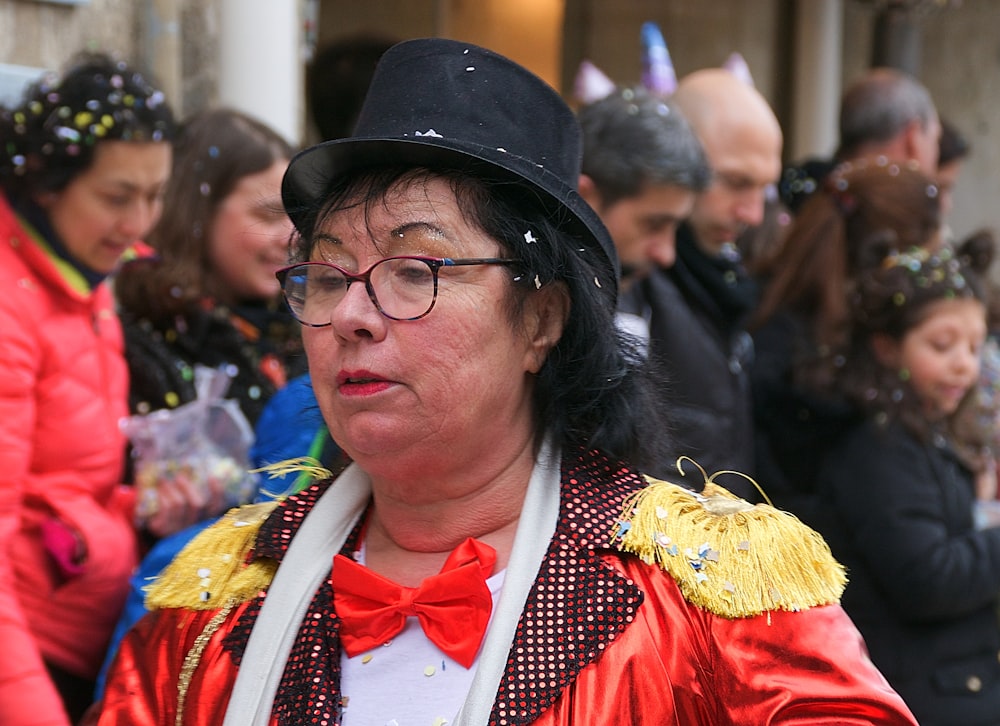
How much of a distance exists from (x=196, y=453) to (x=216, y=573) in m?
1.03

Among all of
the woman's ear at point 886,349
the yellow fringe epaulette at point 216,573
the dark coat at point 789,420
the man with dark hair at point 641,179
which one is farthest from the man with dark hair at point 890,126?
the yellow fringe epaulette at point 216,573

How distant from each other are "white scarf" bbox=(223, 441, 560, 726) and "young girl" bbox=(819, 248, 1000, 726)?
4.74 feet

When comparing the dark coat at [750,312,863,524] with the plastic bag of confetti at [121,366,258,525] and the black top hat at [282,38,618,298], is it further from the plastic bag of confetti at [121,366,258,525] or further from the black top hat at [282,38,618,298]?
the black top hat at [282,38,618,298]

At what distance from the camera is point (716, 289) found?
12.4ft

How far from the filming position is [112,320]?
3.10 metres

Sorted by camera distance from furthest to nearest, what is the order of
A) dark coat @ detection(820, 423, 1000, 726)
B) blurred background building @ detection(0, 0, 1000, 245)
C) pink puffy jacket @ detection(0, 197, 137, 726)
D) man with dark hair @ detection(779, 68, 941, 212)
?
man with dark hair @ detection(779, 68, 941, 212)
blurred background building @ detection(0, 0, 1000, 245)
dark coat @ detection(820, 423, 1000, 726)
pink puffy jacket @ detection(0, 197, 137, 726)

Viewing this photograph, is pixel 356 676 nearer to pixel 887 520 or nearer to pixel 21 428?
pixel 21 428

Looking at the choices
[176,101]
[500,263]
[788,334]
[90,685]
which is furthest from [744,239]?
[500,263]

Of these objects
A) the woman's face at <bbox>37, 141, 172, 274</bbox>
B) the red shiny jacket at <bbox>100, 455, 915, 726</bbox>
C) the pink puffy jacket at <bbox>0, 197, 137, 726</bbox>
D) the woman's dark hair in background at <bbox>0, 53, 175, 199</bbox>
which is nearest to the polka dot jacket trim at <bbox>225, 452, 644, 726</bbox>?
the red shiny jacket at <bbox>100, 455, 915, 726</bbox>

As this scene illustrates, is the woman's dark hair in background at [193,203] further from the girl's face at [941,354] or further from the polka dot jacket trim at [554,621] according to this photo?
the girl's face at [941,354]

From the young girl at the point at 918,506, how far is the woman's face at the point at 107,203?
1854 mm

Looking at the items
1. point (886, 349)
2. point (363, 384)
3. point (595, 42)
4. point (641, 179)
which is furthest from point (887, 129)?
point (595, 42)

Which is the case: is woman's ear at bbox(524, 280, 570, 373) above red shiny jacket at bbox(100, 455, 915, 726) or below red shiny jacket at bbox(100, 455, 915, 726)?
above

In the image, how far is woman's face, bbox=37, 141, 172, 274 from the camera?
2.89 metres
